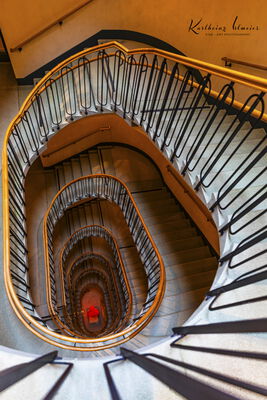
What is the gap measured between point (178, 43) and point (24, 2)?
3500 millimetres

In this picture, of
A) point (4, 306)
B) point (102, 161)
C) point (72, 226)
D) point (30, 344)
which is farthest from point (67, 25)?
point (30, 344)

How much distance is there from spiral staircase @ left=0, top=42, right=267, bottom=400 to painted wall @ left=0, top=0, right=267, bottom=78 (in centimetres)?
60

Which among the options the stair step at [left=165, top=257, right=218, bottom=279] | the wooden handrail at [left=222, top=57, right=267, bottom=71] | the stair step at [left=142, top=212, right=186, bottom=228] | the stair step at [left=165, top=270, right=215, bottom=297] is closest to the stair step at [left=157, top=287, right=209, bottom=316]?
the stair step at [left=165, top=270, right=215, bottom=297]

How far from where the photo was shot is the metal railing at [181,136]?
256cm

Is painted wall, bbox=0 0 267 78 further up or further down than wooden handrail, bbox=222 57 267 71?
further up

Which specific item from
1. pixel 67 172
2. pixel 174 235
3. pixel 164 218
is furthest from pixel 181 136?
pixel 67 172

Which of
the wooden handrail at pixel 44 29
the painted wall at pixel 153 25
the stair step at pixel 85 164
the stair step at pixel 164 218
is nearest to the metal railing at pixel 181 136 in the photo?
the painted wall at pixel 153 25

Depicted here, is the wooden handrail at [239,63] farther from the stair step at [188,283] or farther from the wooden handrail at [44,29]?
the stair step at [188,283]

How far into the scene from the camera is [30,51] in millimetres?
5906

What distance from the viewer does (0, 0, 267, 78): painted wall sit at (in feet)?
17.0

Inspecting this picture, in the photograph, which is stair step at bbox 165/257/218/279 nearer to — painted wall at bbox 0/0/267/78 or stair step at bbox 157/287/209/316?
stair step at bbox 157/287/209/316

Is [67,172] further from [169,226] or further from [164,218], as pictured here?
[169,226]
